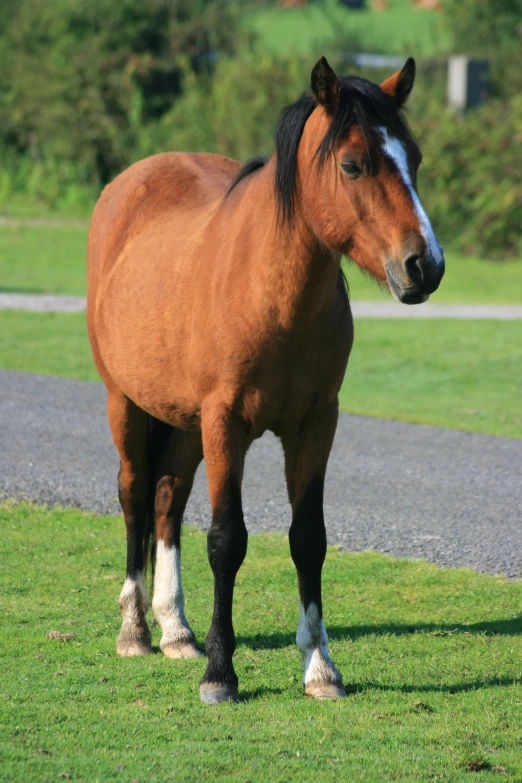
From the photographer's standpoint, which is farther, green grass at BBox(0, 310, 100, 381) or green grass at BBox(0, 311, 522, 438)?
green grass at BBox(0, 310, 100, 381)

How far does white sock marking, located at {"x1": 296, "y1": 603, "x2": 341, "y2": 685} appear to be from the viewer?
453 centimetres

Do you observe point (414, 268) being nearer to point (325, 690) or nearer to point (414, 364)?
point (325, 690)

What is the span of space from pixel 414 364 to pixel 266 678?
909cm

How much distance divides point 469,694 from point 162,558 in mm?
1669

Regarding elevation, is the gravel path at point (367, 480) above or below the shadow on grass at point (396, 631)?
below

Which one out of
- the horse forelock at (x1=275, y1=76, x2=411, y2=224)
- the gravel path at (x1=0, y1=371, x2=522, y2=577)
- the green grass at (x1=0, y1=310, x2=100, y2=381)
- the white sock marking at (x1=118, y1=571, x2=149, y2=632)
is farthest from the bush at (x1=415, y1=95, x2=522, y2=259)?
the horse forelock at (x1=275, y1=76, x2=411, y2=224)

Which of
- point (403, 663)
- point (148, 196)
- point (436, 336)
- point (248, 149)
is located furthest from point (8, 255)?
point (403, 663)

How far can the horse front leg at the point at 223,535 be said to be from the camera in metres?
4.41

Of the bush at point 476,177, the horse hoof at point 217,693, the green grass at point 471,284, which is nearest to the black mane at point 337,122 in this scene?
the horse hoof at point 217,693

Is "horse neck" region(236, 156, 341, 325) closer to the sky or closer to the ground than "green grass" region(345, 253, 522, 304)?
closer to the sky

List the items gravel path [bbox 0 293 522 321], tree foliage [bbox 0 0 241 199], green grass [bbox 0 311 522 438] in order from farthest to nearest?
tree foliage [bbox 0 0 241 199] < gravel path [bbox 0 293 522 321] < green grass [bbox 0 311 522 438]

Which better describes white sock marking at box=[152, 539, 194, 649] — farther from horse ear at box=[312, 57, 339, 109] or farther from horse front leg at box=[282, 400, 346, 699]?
horse ear at box=[312, 57, 339, 109]

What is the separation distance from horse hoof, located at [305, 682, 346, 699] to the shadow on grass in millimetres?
616

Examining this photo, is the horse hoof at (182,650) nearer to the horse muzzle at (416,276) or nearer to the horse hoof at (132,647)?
the horse hoof at (132,647)
